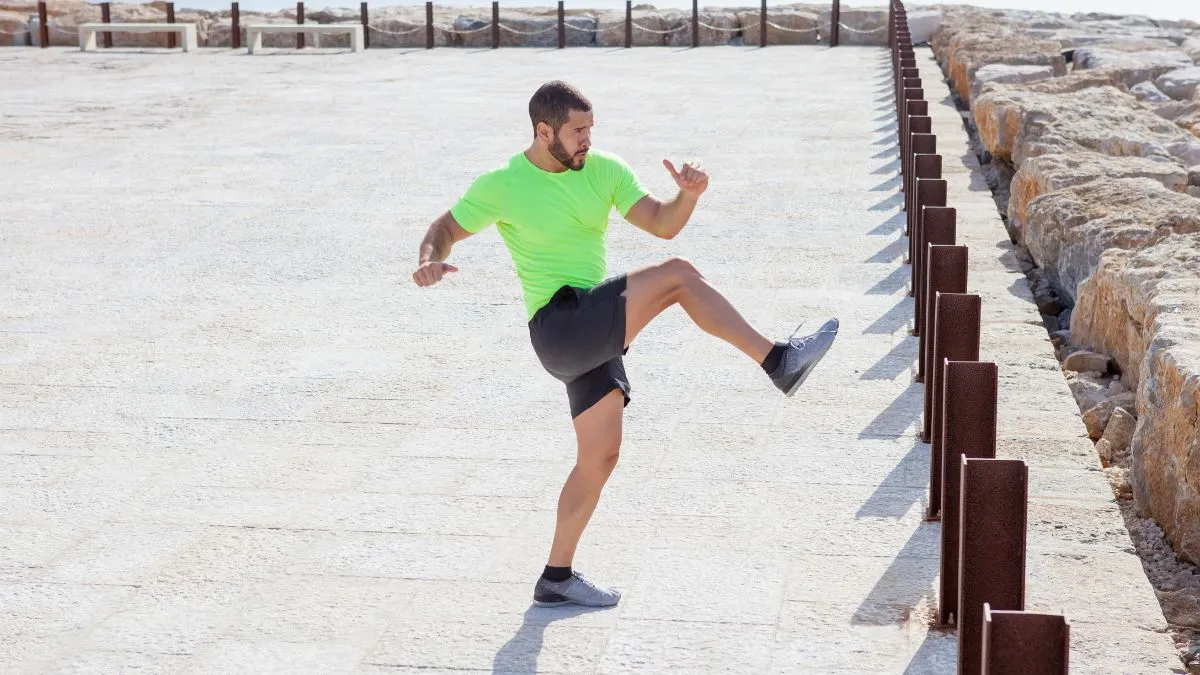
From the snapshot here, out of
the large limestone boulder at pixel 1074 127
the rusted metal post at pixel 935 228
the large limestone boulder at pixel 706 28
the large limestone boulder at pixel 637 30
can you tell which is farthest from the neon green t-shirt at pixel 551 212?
the large limestone boulder at pixel 706 28

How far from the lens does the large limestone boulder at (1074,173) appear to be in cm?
950

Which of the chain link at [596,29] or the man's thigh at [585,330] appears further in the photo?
the chain link at [596,29]

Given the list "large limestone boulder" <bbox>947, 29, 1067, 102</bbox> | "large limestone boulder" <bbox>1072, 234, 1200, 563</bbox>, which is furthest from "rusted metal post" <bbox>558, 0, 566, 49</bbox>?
"large limestone boulder" <bbox>1072, 234, 1200, 563</bbox>

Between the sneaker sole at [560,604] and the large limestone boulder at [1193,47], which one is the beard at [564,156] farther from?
the large limestone boulder at [1193,47]

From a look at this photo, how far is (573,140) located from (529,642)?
139 centimetres

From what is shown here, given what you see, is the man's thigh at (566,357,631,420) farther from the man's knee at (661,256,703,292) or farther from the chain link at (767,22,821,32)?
the chain link at (767,22,821,32)

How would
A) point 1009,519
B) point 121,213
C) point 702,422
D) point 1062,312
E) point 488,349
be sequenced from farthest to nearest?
point 121,213 < point 1062,312 < point 488,349 < point 702,422 < point 1009,519

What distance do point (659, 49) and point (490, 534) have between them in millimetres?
23659

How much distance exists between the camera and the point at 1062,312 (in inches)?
348

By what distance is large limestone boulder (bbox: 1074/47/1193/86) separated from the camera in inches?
678

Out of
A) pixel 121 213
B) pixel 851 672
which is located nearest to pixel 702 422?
pixel 851 672

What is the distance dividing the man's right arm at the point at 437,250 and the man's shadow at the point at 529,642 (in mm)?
1008

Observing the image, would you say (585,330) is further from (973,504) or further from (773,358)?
(973,504)

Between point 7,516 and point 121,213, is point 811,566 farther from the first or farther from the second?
point 121,213
